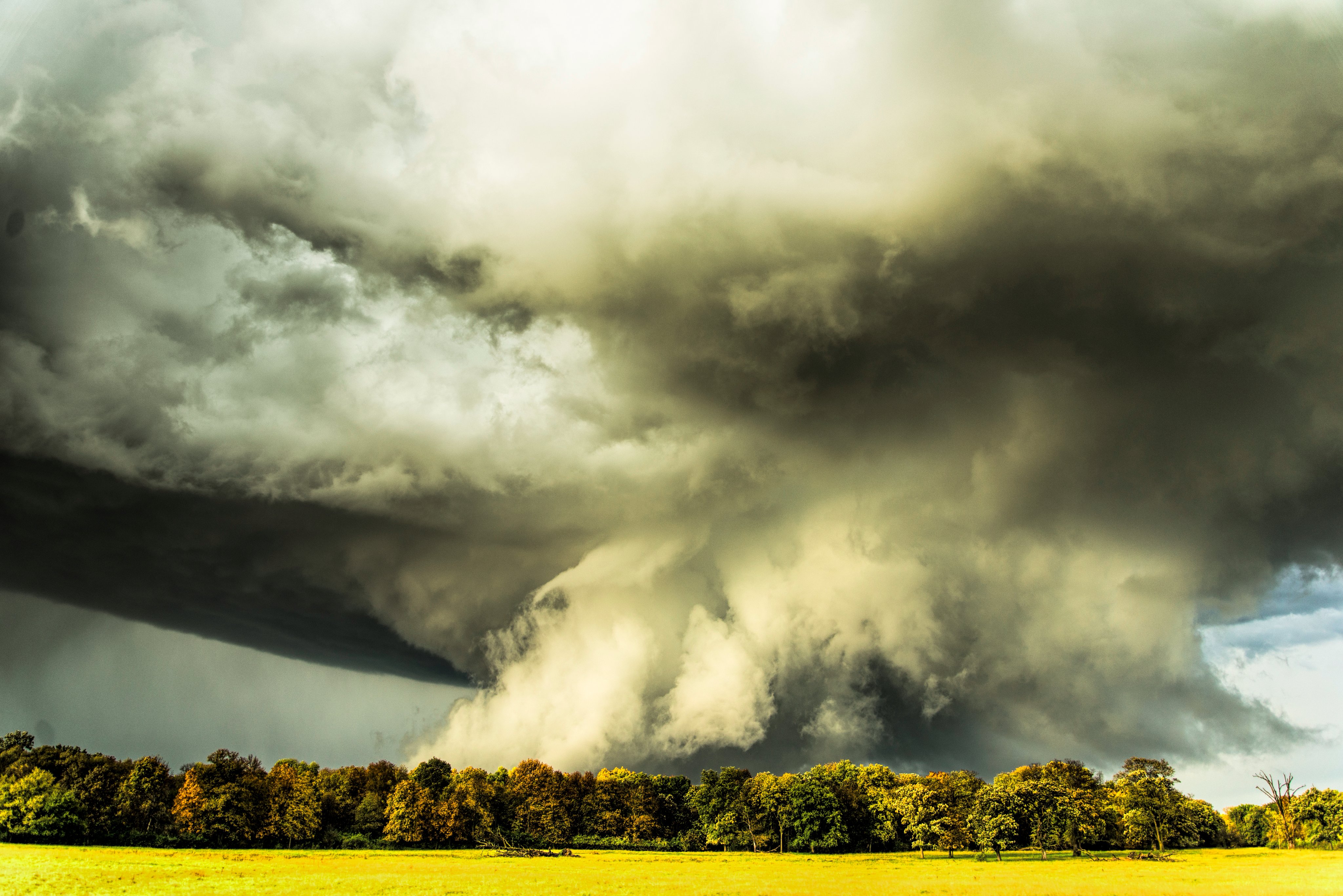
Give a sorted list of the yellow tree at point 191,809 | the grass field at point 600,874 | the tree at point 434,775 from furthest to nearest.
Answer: the tree at point 434,775 < the yellow tree at point 191,809 < the grass field at point 600,874

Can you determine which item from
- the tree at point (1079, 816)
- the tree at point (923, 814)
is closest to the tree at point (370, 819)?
the tree at point (923, 814)

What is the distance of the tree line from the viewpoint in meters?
120

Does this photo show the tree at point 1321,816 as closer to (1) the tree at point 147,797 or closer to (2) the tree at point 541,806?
(2) the tree at point 541,806

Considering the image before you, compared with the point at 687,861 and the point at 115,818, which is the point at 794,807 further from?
the point at 115,818

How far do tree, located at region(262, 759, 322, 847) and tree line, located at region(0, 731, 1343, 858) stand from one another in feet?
0.88

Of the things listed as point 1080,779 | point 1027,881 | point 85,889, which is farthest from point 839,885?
point 1080,779

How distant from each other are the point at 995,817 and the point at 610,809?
285 feet

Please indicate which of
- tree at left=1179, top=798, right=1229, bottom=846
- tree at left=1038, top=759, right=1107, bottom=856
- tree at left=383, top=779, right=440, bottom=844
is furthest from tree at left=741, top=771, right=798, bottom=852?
tree at left=1179, top=798, right=1229, bottom=846

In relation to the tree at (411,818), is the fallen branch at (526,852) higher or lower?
lower

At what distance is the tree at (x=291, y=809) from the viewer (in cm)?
12525

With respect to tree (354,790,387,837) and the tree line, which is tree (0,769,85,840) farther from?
tree (354,790,387,837)

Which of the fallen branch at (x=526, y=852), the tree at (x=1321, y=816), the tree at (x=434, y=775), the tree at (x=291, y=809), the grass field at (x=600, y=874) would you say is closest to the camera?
the grass field at (x=600, y=874)

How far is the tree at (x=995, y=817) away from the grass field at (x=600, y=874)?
3679 millimetres

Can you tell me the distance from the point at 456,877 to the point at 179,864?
31883 millimetres
